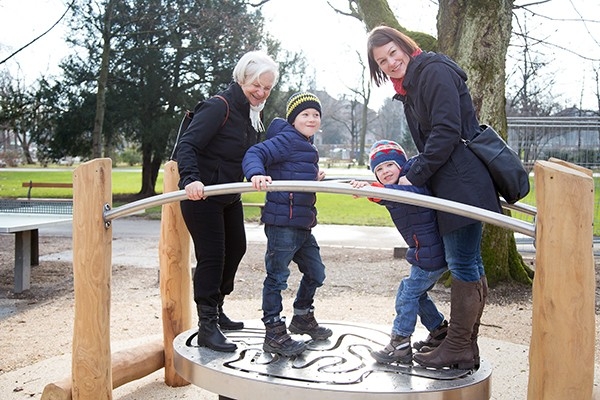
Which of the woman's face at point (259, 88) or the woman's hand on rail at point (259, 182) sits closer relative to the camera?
the woman's hand on rail at point (259, 182)

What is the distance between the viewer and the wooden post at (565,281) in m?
2.33

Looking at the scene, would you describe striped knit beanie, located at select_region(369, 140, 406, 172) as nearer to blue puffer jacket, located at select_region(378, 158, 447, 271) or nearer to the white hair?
blue puffer jacket, located at select_region(378, 158, 447, 271)

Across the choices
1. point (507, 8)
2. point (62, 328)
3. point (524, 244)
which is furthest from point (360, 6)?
point (62, 328)

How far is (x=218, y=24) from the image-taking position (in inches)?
701

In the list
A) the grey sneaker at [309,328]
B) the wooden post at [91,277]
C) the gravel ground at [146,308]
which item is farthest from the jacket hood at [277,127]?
the gravel ground at [146,308]

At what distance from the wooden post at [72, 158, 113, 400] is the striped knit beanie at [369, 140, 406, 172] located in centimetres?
127

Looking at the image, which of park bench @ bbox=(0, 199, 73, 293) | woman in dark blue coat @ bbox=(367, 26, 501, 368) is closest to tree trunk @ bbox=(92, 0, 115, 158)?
park bench @ bbox=(0, 199, 73, 293)

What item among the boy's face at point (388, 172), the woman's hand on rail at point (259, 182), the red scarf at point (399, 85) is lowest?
the woman's hand on rail at point (259, 182)

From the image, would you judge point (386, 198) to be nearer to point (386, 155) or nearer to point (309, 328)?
point (386, 155)

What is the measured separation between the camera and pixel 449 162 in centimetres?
288

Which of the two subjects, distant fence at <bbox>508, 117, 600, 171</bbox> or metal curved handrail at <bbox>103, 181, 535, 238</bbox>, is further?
distant fence at <bbox>508, 117, 600, 171</bbox>

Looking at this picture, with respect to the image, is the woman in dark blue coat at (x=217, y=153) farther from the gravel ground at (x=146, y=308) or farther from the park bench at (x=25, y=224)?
the park bench at (x=25, y=224)

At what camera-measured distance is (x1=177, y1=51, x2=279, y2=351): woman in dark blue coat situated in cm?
338

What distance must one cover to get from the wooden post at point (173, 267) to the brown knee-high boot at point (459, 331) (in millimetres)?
1583
